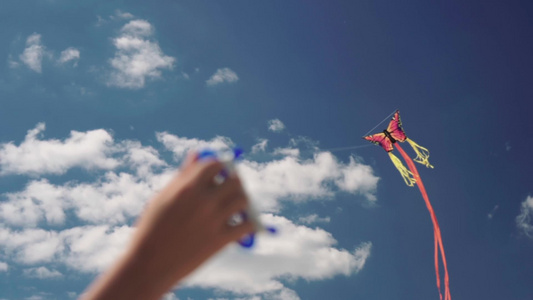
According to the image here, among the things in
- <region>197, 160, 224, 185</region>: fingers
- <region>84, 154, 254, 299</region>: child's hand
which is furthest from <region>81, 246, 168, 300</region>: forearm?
→ <region>197, 160, 224, 185</region>: fingers

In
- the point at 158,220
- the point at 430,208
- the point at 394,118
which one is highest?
the point at 394,118

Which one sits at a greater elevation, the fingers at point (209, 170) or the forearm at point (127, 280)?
the fingers at point (209, 170)

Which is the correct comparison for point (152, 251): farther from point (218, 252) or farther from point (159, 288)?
point (218, 252)

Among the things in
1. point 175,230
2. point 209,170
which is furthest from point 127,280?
point 209,170

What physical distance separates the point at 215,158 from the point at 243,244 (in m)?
0.32

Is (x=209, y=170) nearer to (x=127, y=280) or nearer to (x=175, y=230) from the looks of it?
(x=175, y=230)

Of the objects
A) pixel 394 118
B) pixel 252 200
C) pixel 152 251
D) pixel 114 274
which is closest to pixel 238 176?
pixel 252 200

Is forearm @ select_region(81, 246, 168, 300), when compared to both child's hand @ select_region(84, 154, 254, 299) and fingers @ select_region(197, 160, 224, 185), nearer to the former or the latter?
child's hand @ select_region(84, 154, 254, 299)

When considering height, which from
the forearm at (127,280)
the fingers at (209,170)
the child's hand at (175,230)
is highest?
the fingers at (209,170)

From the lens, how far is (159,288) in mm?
1532

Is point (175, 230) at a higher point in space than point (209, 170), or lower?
lower

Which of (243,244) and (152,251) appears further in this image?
(243,244)

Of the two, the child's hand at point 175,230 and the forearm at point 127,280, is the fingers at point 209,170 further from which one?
the forearm at point 127,280

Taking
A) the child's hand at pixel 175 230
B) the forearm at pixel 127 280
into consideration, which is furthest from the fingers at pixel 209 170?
the forearm at pixel 127 280
